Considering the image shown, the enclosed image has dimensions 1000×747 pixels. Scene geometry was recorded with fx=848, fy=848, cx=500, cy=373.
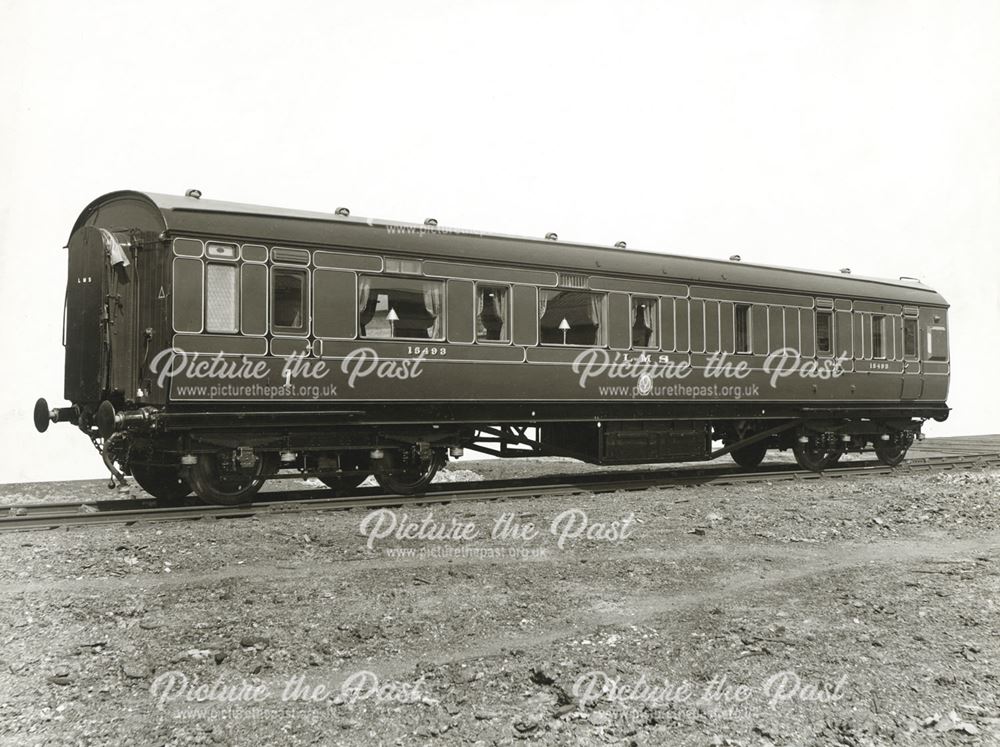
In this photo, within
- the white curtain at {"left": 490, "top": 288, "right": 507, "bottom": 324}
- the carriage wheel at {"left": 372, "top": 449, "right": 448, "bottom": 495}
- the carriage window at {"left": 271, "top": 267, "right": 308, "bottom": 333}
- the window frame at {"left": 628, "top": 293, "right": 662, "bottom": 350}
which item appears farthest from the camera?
the window frame at {"left": 628, "top": 293, "right": 662, "bottom": 350}

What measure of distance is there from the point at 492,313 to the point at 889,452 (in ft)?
32.5

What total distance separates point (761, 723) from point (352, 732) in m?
2.03

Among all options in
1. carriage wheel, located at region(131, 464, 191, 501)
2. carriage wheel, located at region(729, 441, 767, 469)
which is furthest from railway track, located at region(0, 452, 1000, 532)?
carriage wheel, located at region(729, 441, 767, 469)

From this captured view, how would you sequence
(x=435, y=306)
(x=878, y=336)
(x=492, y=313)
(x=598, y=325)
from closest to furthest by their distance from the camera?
1. (x=435, y=306)
2. (x=492, y=313)
3. (x=598, y=325)
4. (x=878, y=336)

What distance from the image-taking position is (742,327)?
14.4 m

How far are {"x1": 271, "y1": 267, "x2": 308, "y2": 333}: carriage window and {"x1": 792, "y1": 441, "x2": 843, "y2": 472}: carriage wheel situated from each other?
31.5ft

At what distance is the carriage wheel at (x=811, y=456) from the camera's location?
15.5 meters

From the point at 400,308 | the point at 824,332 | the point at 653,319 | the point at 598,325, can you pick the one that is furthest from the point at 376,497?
the point at 824,332

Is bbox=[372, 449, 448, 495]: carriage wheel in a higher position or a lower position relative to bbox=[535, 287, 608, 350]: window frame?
lower

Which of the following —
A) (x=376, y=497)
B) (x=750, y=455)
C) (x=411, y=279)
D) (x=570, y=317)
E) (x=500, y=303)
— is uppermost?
(x=411, y=279)

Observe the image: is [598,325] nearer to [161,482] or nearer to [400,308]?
[400,308]

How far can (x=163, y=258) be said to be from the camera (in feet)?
30.8

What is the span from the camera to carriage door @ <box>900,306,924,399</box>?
16.8 metres

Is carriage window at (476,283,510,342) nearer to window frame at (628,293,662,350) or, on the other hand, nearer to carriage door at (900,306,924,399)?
window frame at (628,293,662,350)
